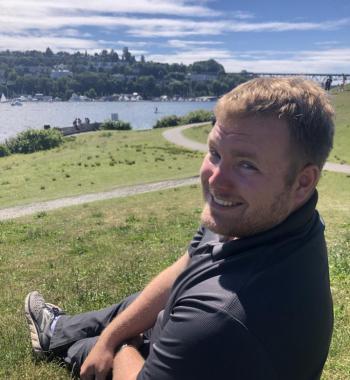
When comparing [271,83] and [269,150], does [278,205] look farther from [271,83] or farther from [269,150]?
[271,83]

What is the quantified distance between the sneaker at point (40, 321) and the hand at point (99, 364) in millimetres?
930

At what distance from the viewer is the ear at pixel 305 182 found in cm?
203

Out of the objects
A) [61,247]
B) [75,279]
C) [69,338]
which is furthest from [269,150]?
[61,247]

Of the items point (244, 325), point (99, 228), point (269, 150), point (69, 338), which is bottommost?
point (99, 228)

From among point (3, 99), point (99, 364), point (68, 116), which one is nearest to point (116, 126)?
point (68, 116)

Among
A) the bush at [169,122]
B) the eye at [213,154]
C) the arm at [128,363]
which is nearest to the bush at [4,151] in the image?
the bush at [169,122]

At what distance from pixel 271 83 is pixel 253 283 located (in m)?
0.79

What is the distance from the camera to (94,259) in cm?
716

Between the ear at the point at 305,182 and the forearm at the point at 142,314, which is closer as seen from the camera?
the ear at the point at 305,182

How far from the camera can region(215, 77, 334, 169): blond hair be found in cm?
196

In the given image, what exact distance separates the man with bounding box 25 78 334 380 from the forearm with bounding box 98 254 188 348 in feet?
2.31

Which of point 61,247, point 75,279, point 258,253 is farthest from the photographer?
point 61,247

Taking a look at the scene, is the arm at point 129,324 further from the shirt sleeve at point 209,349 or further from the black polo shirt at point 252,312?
the shirt sleeve at point 209,349

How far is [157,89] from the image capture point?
169m
